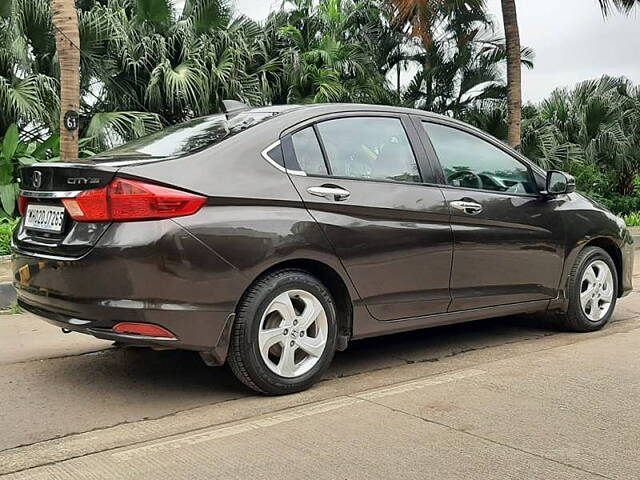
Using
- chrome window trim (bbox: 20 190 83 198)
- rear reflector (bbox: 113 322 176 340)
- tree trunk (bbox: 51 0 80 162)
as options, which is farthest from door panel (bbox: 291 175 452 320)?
tree trunk (bbox: 51 0 80 162)

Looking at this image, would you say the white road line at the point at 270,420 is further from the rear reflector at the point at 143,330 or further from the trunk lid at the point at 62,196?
the trunk lid at the point at 62,196

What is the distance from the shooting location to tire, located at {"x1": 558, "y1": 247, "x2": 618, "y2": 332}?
219 inches

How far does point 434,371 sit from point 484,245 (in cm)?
89

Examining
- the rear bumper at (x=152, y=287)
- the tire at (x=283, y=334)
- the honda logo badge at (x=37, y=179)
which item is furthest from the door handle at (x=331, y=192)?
the honda logo badge at (x=37, y=179)

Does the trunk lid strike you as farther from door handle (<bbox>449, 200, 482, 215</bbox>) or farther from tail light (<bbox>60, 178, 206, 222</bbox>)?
door handle (<bbox>449, 200, 482, 215</bbox>)

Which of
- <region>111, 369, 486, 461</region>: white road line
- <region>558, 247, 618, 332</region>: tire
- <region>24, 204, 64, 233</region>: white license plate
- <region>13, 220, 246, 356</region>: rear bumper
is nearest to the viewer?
<region>111, 369, 486, 461</region>: white road line

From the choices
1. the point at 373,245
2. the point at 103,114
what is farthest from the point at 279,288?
the point at 103,114

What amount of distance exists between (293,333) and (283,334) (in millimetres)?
70

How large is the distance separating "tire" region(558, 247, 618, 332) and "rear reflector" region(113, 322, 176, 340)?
10.5ft

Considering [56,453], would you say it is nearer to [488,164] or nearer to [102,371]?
[102,371]

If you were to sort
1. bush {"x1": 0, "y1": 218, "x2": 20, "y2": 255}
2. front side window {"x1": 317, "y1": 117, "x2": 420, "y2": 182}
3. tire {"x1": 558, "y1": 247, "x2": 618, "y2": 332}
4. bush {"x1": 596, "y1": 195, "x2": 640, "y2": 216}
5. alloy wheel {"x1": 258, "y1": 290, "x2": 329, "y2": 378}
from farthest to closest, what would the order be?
bush {"x1": 596, "y1": 195, "x2": 640, "y2": 216}, bush {"x1": 0, "y1": 218, "x2": 20, "y2": 255}, tire {"x1": 558, "y1": 247, "x2": 618, "y2": 332}, front side window {"x1": 317, "y1": 117, "x2": 420, "y2": 182}, alloy wheel {"x1": 258, "y1": 290, "x2": 329, "y2": 378}

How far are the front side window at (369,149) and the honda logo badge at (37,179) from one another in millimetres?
1580

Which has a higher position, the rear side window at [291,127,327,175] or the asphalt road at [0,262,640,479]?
the rear side window at [291,127,327,175]

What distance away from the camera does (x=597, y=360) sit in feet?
16.1
